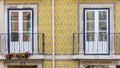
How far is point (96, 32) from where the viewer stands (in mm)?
19734

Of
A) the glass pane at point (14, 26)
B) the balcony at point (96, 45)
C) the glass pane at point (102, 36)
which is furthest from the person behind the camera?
the glass pane at point (14, 26)

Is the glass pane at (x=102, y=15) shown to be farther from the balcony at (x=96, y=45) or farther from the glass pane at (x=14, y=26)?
the glass pane at (x=14, y=26)

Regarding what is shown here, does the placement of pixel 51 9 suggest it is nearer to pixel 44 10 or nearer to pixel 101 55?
pixel 44 10

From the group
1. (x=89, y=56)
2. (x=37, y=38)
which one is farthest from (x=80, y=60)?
(x=37, y=38)

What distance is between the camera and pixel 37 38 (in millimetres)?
19656

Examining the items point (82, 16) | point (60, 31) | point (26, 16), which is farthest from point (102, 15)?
point (26, 16)

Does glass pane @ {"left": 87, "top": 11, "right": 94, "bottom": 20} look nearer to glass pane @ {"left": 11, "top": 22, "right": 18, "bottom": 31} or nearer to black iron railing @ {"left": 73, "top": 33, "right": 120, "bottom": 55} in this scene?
black iron railing @ {"left": 73, "top": 33, "right": 120, "bottom": 55}

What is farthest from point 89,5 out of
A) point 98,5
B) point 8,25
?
point 8,25

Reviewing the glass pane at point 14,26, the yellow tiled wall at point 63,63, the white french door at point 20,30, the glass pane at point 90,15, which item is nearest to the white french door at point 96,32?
the glass pane at point 90,15

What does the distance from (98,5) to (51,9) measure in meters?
1.72

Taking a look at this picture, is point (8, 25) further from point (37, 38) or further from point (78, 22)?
point (78, 22)

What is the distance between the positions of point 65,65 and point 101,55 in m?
1.39

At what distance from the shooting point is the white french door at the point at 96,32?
19.6 metres

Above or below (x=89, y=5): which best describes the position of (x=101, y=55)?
below
